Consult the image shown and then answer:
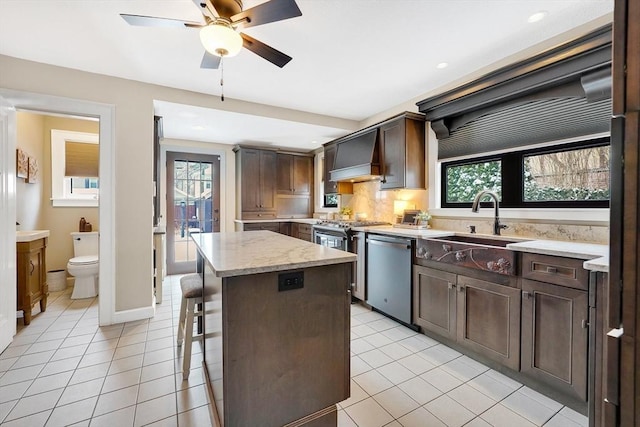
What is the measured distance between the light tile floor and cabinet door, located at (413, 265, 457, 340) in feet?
0.59

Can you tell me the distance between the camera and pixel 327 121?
4293 millimetres

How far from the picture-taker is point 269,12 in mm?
1640

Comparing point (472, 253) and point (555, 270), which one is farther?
point (472, 253)

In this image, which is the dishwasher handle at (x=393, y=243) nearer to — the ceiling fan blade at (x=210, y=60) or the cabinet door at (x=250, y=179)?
the ceiling fan blade at (x=210, y=60)

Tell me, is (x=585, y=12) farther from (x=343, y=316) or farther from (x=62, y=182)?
(x=62, y=182)

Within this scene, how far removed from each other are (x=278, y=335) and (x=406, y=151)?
8.47ft

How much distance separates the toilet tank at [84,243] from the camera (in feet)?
12.7

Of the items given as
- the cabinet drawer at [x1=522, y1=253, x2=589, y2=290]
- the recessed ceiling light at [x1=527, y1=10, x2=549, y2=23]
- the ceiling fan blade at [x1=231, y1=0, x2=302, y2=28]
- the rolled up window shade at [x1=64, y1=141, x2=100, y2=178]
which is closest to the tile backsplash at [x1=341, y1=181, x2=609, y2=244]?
the cabinet drawer at [x1=522, y1=253, x2=589, y2=290]

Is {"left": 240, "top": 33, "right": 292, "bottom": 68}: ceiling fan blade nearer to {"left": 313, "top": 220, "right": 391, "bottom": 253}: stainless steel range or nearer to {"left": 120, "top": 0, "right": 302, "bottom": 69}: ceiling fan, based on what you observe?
{"left": 120, "top": 0, "right": 302, "bottom": 69}: ceiling fan

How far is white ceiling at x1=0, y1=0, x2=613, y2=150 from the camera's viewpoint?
6.46 ft

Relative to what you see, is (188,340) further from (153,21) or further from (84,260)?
(84,260)

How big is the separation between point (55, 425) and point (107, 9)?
258 cm

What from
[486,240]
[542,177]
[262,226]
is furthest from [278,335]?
[262,226]

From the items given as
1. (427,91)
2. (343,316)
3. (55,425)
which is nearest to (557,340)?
(343,316)
